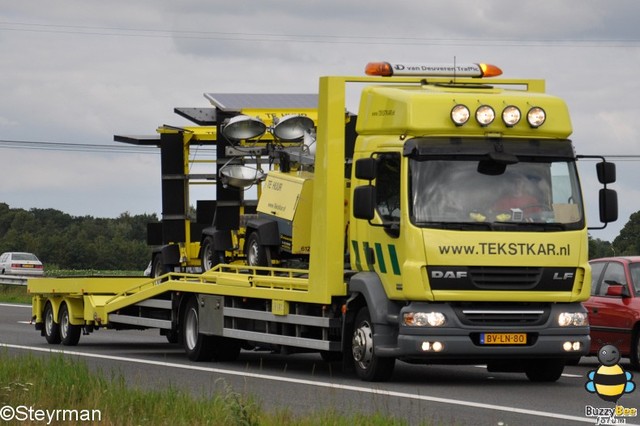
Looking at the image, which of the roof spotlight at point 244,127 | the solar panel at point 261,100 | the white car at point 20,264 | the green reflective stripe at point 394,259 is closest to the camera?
the green reflective stripe at point 394,259

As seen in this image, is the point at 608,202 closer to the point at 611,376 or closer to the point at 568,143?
the point at 568,143

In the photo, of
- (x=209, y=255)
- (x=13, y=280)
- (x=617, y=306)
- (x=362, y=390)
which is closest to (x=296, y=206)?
(x=209, y=255)

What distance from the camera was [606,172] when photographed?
16953 millimetres

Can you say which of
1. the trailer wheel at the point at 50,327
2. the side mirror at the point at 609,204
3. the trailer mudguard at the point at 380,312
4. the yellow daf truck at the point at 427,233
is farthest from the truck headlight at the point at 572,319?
the trailer wheel at the point at 50,327

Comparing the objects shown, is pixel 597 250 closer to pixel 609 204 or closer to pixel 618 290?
pixel 618 290

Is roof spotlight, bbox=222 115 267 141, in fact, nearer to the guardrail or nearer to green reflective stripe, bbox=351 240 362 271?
green reflective stripe, bbox=351 240 362 271

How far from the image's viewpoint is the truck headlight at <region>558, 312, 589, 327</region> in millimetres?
16891

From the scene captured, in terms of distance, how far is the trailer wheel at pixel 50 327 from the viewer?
26453mm

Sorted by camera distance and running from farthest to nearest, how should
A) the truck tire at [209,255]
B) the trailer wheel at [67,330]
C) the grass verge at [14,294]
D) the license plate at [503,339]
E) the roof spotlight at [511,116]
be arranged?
the grass verge at [14,294] → the trailer wheel at [67,330] → the truck tire at [209,255] → the roof spotlight at [511,116] → the license plate at [503,339]

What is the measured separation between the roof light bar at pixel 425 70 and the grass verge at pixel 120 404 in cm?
535

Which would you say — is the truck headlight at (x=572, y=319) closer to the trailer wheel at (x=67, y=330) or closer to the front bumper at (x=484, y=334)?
the front bumper at (x=484, y=334)

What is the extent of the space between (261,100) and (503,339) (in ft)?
27.5

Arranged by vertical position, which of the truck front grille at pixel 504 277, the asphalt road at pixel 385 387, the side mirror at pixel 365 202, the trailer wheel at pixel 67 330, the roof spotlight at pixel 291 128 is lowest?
the asphalt road at pixel 385 387

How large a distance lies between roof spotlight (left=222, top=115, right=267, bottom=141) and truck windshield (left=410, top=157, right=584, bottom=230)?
534 centimetres
